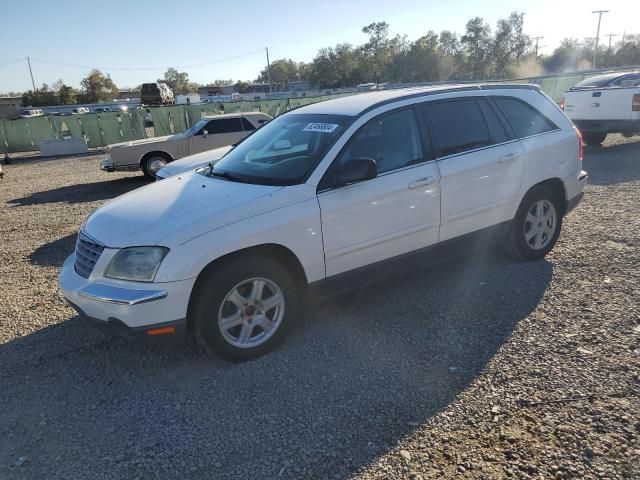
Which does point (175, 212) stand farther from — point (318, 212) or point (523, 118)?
point (523, 118)

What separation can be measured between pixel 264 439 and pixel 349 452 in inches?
19.7

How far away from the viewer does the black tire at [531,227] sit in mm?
4902

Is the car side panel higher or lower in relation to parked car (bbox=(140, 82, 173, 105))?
lower

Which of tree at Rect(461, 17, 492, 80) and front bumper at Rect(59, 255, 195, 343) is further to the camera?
tree at Rect(461, 17, 492, 80)

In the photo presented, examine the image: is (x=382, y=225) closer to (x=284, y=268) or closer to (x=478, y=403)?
(x=284, y=268)

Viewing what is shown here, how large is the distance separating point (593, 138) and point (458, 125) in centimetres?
1071

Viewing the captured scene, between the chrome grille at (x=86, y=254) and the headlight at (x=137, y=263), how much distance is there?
0.19m

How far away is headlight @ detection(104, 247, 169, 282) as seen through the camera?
3219 mm

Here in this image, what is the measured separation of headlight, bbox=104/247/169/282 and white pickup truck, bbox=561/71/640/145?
11.7 m

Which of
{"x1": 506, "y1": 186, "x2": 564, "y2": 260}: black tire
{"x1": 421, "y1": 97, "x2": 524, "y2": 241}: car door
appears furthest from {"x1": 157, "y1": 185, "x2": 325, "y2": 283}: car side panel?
{"x1": 506, "y1": 186, "x2": 564, "y2": 260}: black tire

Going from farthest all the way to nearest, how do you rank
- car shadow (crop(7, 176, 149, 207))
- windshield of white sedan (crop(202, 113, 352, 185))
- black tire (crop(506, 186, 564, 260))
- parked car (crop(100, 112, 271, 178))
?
parked car (crop(100, 112, 271, 178)) → car shadow (crop(7, 176, 149, 207)) → black tire (crop(506, 186, 564, 260)) → windshield of white sedan (crop(202, 113, 352, 185))

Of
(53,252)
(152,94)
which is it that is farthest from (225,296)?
(152,94)

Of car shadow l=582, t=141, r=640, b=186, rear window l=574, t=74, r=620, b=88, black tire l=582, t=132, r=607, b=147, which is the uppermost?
rear window l=574, t=74, r=620, b=88

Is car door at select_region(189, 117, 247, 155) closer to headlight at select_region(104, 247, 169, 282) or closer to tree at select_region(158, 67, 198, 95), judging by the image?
headlight at select_region(104, 247, 169, 282)
